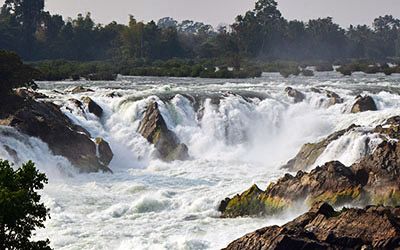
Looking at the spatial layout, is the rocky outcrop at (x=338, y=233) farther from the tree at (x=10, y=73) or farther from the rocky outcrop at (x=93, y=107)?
the rocky outcrop at (x=93, y=107)

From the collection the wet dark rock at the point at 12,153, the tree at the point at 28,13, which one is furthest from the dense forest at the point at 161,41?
the wet dark rock at the point at 12,153

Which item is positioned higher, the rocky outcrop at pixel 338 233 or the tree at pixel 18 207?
the tree at pixel 18 207

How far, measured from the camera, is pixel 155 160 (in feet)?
97.3

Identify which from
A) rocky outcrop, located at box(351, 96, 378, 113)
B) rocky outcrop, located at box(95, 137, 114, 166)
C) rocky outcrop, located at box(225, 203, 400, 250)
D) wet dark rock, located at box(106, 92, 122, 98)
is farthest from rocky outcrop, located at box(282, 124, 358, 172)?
wet dark rock, located at box(106, 92, 122, 98)

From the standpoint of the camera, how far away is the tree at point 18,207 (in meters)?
10.4

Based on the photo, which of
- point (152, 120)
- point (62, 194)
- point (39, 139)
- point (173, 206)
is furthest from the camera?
point (152, 120)

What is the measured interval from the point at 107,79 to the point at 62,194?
33.1 metres

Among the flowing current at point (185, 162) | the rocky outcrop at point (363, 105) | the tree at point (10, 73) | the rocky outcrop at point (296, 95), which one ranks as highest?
the tree at point (10, 73)

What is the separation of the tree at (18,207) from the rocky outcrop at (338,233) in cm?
480

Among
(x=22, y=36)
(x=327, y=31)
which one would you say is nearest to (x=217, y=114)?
(x=22, y=36)

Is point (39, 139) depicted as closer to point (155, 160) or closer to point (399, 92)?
point (155, 160)

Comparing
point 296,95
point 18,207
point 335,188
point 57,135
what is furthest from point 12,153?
point 296,95

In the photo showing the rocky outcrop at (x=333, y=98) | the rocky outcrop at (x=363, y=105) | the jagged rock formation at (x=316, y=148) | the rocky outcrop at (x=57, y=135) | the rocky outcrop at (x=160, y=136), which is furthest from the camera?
the rocky outcrop at (x=333, y=98)

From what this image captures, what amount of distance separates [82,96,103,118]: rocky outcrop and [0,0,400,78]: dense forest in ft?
114
